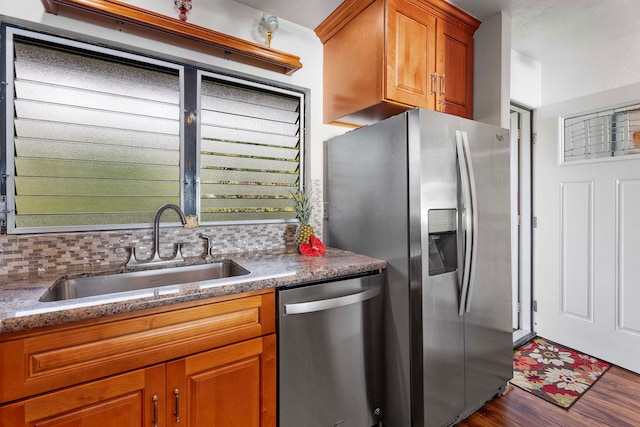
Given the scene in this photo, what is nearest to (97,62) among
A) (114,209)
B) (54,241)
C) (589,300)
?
(114,209)

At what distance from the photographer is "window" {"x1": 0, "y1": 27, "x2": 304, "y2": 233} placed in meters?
1.45

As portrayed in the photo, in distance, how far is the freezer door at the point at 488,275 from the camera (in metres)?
1.72

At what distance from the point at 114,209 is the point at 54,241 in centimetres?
29

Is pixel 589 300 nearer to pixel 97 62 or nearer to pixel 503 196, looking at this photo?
pixel 503 196

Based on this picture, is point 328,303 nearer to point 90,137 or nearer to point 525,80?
point 90,137

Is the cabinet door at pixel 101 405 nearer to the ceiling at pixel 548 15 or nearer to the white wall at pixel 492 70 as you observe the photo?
the ceiling at pixel 548 15

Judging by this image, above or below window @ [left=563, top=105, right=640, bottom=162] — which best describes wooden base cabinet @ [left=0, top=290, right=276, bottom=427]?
below

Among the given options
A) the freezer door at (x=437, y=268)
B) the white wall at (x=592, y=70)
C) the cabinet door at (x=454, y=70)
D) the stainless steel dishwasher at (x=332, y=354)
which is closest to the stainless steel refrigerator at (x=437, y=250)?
the freezer door at (x=437, y=268)

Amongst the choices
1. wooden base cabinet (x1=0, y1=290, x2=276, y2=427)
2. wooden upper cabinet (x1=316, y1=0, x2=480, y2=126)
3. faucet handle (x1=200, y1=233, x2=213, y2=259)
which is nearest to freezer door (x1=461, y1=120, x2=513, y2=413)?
wooden upper cabinet (x1=316, y1=0, x2=480, y2=126)

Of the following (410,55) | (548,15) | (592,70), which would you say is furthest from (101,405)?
(592,70)

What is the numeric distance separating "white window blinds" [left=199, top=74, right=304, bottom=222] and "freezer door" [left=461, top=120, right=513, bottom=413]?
1.13 metres

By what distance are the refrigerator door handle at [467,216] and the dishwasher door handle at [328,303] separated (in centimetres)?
46

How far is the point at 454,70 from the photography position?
6.81ft

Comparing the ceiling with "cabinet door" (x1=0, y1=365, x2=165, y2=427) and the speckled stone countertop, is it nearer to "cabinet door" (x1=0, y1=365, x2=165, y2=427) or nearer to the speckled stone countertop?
the speckled stone countertop
